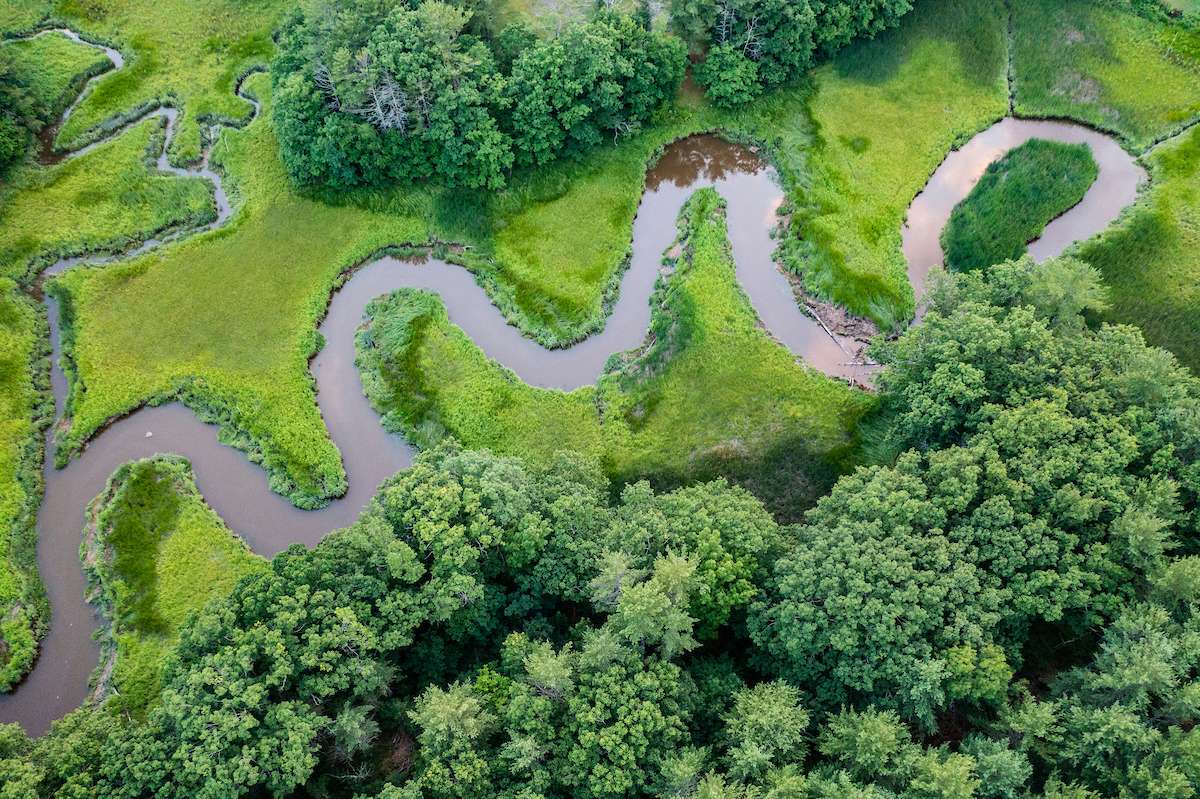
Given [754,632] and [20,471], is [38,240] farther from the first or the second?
[754,632]

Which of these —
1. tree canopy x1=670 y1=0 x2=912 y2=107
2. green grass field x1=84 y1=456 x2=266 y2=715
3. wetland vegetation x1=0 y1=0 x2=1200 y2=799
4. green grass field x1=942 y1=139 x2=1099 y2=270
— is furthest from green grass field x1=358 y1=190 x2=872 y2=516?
tree canopy x1=670 y1=0 x2=912 y2=107

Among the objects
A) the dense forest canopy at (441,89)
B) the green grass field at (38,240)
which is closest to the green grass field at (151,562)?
the green grass field at (38,240)

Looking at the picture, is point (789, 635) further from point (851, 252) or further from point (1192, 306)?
point (1192, 306)

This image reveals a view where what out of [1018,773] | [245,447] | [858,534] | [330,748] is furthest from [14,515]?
[1018,773]

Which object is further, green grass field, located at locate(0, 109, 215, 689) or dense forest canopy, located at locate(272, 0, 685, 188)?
dense forest canopy, located at locate(272, 0, 685, 188)

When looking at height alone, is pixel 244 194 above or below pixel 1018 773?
above

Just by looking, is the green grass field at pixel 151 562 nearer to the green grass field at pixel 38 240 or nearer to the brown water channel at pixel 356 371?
the brown water channel at pixel 356 371

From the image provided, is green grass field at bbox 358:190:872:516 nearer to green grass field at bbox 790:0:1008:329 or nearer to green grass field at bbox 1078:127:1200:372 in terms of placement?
green grass field at bbox 790:0:1008:329
